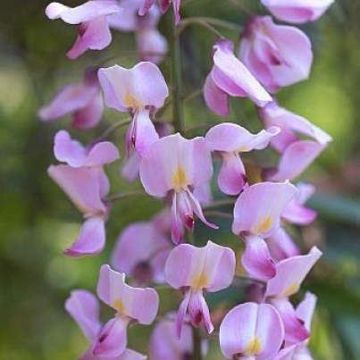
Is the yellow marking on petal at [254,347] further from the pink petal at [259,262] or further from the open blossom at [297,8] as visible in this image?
the open blossom at [297,8]

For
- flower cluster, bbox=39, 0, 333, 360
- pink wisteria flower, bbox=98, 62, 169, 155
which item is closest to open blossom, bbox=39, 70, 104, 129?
flower cluster, bbox=39, 0, 333, 360

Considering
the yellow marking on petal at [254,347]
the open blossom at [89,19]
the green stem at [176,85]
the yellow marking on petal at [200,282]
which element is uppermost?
the open blossom at [89,19]

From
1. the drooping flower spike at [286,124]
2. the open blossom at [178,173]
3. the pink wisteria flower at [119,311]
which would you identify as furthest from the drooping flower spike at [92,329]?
the drooping flower spike at [286,124]

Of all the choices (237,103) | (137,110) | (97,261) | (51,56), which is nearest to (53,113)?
→ (137,110)

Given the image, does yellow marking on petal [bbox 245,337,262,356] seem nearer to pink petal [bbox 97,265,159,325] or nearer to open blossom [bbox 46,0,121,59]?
pink petal [bbox 97,265,159,325]

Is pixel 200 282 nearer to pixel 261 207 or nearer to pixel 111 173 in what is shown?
pixel 261 207
